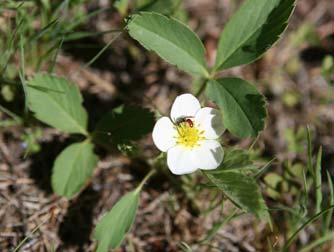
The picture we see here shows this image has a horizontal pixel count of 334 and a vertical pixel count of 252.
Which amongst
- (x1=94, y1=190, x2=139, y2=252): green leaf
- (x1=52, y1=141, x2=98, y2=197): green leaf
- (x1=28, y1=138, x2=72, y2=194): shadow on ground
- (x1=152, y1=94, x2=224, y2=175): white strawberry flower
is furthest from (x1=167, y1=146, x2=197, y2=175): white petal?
(x1=28, y1=138, x2=72, y2=194): shadow on ground

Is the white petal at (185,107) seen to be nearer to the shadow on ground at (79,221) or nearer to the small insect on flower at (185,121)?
the small insect on flower at (185,121)

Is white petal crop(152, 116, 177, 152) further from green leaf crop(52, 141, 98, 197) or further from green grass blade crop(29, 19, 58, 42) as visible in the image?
green grass blade crop(29, 19, 58, 42)

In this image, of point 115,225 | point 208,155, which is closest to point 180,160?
point 208,155

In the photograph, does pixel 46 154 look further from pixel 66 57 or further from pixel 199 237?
pixel 199 237

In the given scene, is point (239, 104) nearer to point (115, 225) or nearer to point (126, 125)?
point (126, 125)

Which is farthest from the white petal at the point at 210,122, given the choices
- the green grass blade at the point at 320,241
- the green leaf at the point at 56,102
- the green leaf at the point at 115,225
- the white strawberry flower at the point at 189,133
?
the green grass blade at the point at 320,241

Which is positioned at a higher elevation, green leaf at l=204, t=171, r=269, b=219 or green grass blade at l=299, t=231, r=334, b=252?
green leaf at l=204, t=171, r=269, b=219

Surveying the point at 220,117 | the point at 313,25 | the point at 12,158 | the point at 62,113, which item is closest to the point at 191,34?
the point at 220,117
